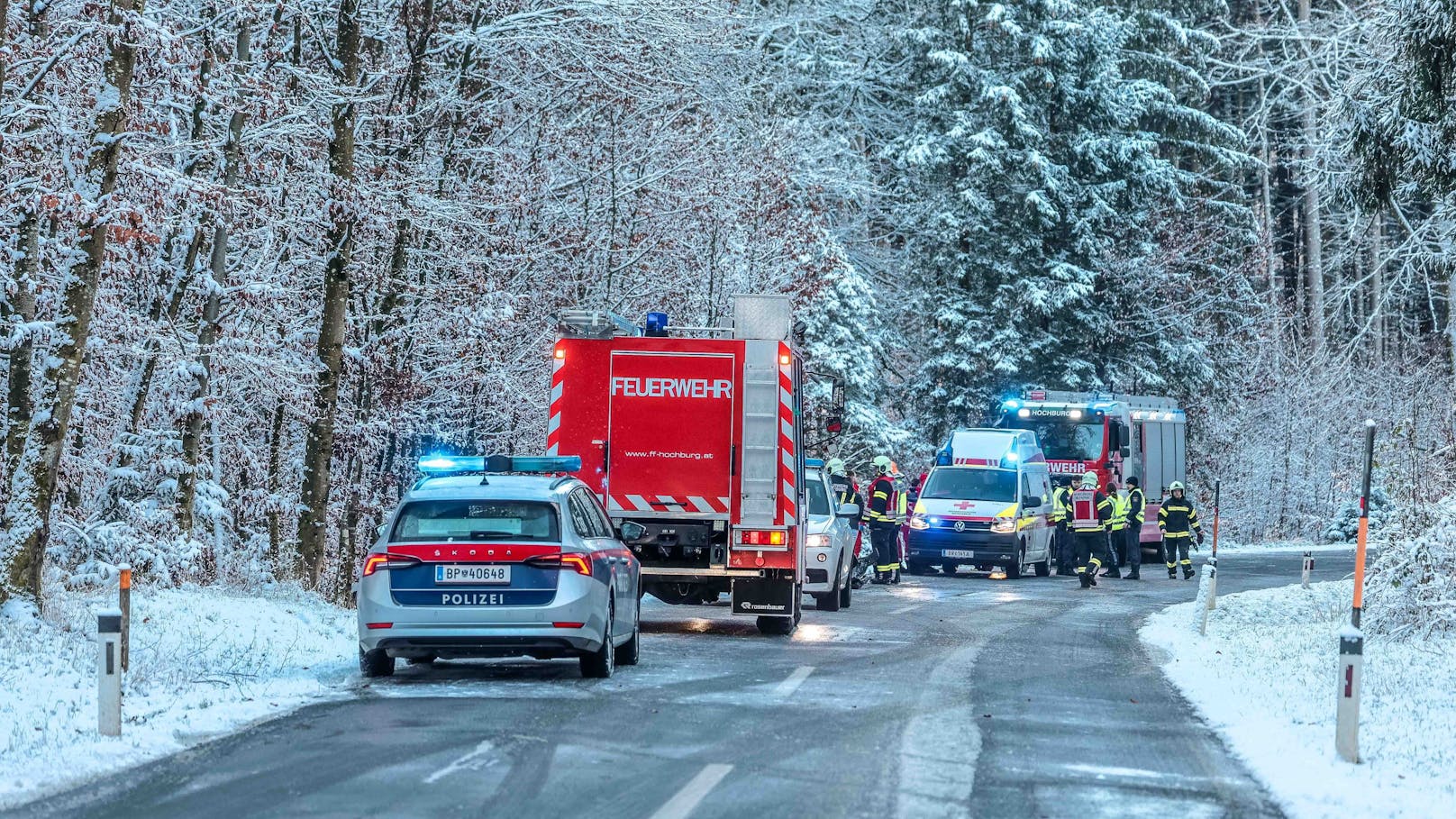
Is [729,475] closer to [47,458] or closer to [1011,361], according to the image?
[47,458]

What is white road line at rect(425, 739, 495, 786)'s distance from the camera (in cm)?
916

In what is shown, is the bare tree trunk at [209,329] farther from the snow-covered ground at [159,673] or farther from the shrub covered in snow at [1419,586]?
the shrub covered in snow at [1419,586]

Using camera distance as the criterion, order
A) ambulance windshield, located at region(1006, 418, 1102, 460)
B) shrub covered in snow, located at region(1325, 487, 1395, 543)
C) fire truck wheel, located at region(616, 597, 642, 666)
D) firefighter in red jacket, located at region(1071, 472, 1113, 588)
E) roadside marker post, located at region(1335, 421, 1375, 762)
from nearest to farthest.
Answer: roadside marker post, located at region(1335, 421, 1375, 762) < fire truck wheel, located at region(616, 597, 642, 666) < firefighter in red jacket, located at region(1071, 472, 1113, 588) < ambulance windshield, located at region(1006, 418, 1102, 460) < shrub covered in snow, located at region(1325, 487, 1395, 543)

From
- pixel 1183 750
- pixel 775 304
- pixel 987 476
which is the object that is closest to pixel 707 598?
pixel 775 304

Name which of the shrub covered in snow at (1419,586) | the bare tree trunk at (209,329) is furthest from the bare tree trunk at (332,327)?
the shrub covered in snow at (1419,586)

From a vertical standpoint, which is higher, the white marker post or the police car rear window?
the police car rear window

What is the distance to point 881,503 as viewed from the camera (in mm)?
28703

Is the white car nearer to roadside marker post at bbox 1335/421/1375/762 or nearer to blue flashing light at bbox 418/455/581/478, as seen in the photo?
blue flashing light at bbox 418/455/581/478

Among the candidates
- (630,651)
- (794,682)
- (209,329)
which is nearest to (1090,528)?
(209,329)

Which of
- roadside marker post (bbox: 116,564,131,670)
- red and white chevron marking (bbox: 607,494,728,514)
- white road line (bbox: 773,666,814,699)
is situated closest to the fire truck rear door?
red and white chevron marking (bbox: 607,494,728,514)

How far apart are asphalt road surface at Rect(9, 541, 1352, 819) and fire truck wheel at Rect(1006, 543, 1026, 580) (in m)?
14.4

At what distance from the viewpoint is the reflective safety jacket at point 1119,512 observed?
31312 mm

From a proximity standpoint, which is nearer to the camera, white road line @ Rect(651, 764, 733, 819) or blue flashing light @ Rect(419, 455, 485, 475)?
white road line @ Rect(651, 764, 733, 819)

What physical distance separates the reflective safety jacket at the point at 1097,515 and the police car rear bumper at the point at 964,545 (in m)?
1.29
